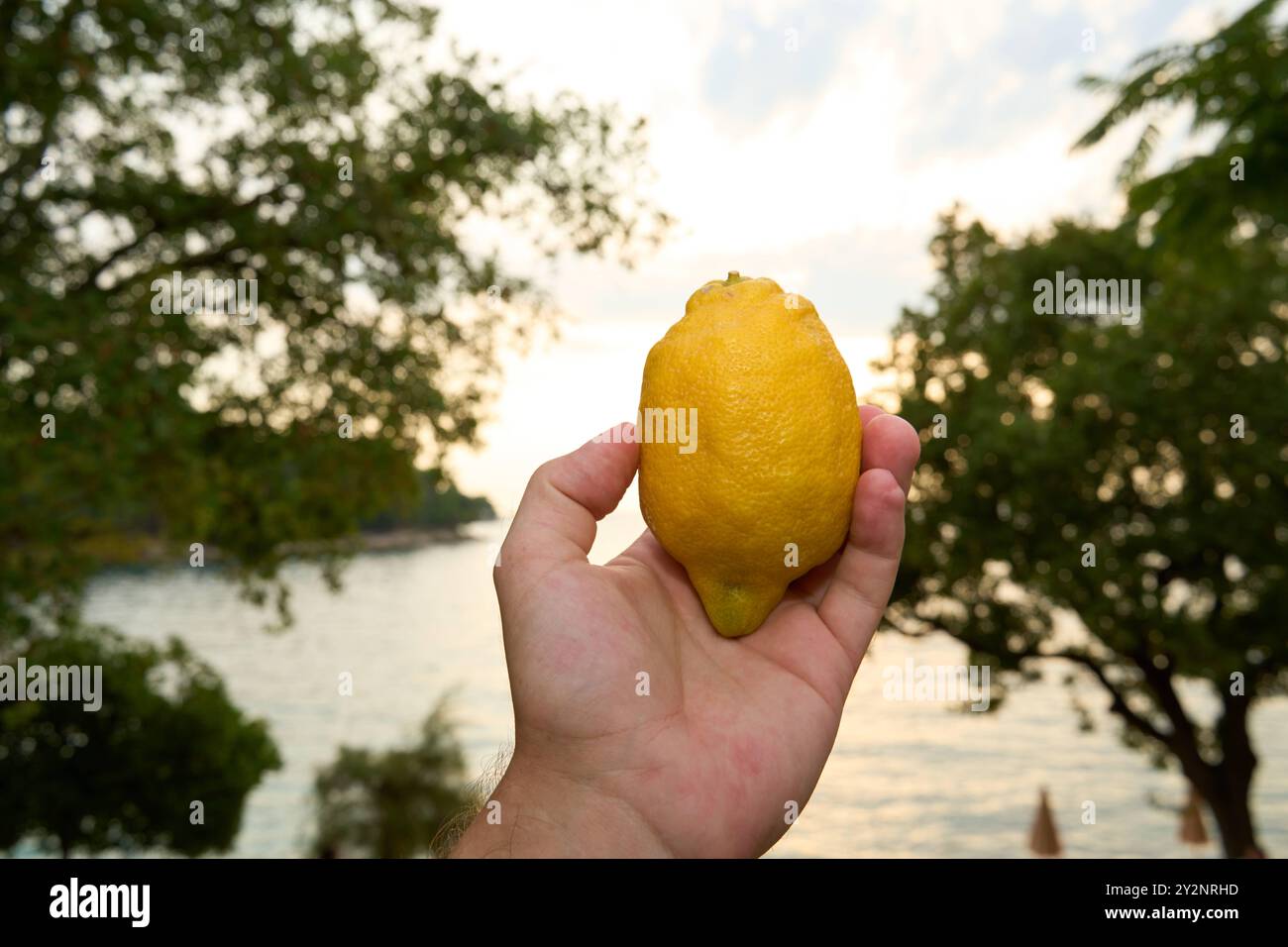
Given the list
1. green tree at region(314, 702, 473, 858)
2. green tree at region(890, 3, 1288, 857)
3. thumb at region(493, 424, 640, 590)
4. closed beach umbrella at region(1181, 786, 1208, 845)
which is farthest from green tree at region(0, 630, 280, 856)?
closed beach umbrella at region(1181, 786, 1208, 845)

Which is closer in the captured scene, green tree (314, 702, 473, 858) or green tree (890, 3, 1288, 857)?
green tree (890, 3, 1288, 857)

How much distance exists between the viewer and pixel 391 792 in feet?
80.1

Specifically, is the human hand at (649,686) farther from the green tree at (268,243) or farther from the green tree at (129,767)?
the green tree at (129,767)

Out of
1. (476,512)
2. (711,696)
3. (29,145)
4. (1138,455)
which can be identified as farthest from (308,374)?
(1138,455)

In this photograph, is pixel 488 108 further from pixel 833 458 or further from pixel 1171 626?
pixel 1171 626

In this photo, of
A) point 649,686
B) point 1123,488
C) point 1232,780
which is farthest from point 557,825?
point 1232,780

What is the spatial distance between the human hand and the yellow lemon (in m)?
0.19

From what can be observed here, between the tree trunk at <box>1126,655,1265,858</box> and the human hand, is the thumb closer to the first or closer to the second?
the human hand

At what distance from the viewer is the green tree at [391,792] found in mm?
23422

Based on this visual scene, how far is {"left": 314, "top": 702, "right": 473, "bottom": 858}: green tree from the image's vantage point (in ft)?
76.8

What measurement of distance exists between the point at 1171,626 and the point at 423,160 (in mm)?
16747

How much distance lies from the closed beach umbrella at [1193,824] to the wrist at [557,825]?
2756 centimetres

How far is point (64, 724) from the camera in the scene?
73.6ft

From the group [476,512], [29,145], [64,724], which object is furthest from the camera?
[64,724]
